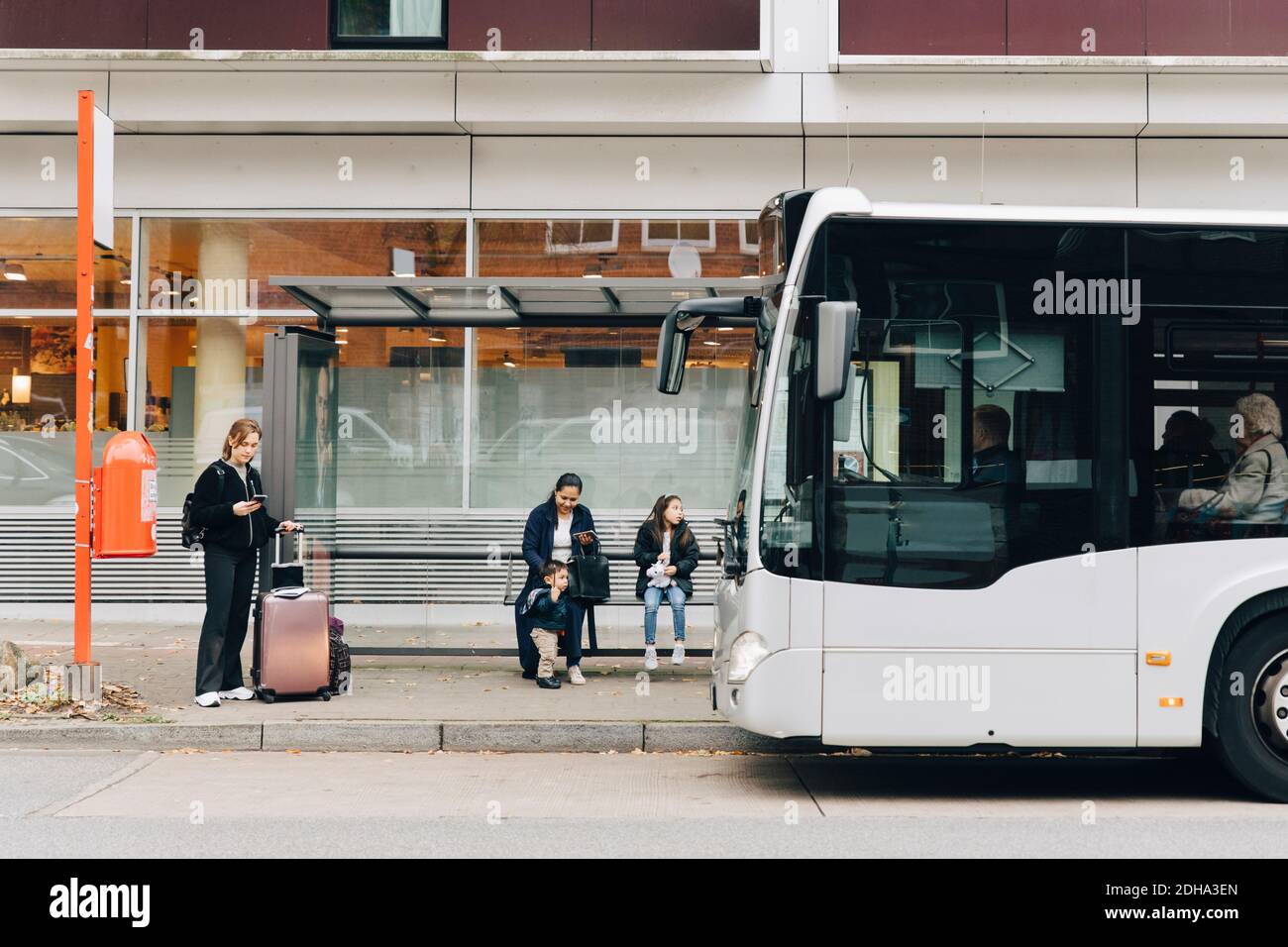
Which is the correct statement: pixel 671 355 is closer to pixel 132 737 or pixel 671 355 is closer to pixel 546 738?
pixel 546 738

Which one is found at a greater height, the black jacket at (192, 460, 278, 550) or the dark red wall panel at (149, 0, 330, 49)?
the dark red wall panel at (149, 0, 330, 49)

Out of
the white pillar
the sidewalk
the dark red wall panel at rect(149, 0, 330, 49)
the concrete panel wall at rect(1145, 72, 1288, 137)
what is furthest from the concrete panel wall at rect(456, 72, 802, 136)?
the sidewalk

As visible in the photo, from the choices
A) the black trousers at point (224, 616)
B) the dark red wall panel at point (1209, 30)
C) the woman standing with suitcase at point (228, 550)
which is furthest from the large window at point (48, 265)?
the dark red wall panel at point (1209, 30)

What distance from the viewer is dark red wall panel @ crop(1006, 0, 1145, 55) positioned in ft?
44.7

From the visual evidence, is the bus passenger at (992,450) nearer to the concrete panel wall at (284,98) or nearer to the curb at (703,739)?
the curb at (703,739)

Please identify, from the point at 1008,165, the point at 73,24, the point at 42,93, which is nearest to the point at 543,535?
the point at 1008,165

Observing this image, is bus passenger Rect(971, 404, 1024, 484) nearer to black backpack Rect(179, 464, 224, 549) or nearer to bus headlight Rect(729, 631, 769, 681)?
bus headlight Rect(729, 631, 769, 681)

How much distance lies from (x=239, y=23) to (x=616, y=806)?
10480 mm

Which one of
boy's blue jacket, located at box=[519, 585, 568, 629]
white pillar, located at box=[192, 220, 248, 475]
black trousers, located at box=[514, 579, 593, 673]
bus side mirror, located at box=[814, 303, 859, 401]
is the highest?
white pillar, located at box=[192, 220, 248, 475]

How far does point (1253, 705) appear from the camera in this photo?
6902 millimetres

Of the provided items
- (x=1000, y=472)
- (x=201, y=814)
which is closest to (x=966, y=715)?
(x=1000, y=472)

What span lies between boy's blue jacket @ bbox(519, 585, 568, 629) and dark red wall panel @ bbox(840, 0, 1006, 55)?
687cm

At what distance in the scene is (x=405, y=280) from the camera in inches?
402

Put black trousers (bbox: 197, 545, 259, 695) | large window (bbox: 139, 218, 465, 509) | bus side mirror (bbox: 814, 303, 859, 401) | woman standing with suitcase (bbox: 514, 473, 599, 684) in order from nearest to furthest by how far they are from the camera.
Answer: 1. bus side mirror (bbox: 814, 303, 859, 401)
2. black trousers (bbox: 197, 545, 259, 695)
3. woman standing with suitcase (bbox: 514, 473, 599, 684)
4. large window (bbox: 139, 218, 465, 509)
